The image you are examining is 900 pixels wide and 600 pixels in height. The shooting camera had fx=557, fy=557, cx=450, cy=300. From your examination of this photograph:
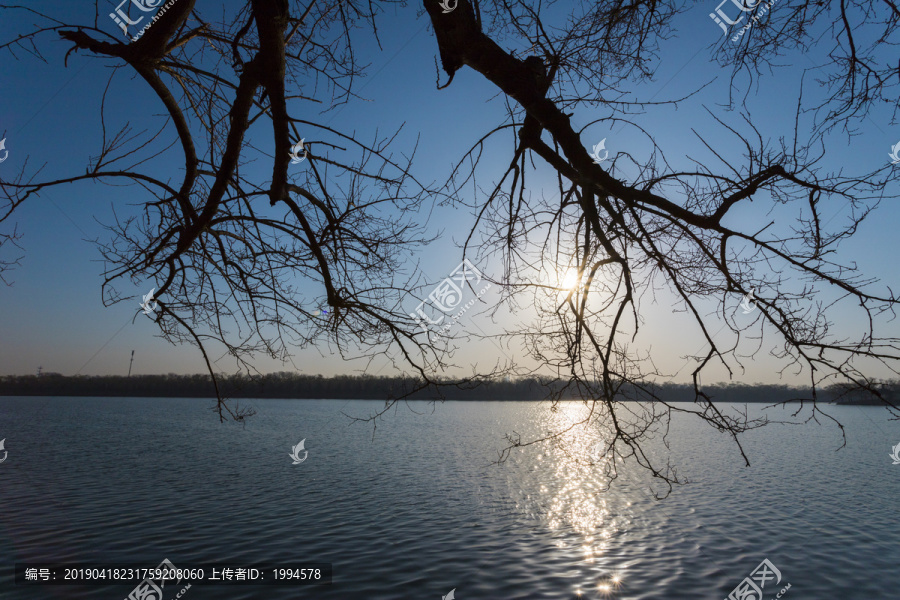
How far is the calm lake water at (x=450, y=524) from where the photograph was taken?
331 inches

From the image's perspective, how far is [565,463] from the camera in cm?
2255

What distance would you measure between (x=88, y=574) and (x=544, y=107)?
9149mm

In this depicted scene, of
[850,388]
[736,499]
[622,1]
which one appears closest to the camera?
[850,388]

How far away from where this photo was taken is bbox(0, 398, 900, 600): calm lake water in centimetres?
841

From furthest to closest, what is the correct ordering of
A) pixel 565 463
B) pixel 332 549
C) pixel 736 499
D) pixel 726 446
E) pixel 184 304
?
pixel 726 446 → pixel 565 463 → pixel 736 499 → pixel 332 549 → pixel 184 304

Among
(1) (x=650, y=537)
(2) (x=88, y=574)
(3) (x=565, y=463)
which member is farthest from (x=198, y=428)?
(1) (x=650, y=537)

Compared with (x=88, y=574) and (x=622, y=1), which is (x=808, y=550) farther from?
(x=88, y=574)

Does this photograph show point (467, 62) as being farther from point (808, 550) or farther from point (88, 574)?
point (808, 550)

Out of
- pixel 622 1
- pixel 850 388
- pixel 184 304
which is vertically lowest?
pixel 850 388

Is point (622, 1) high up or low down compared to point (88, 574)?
up

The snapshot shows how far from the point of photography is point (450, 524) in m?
11.4

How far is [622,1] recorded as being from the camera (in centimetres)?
333

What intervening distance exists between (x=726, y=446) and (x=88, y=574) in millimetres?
28629

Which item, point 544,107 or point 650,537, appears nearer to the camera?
point 544,107
